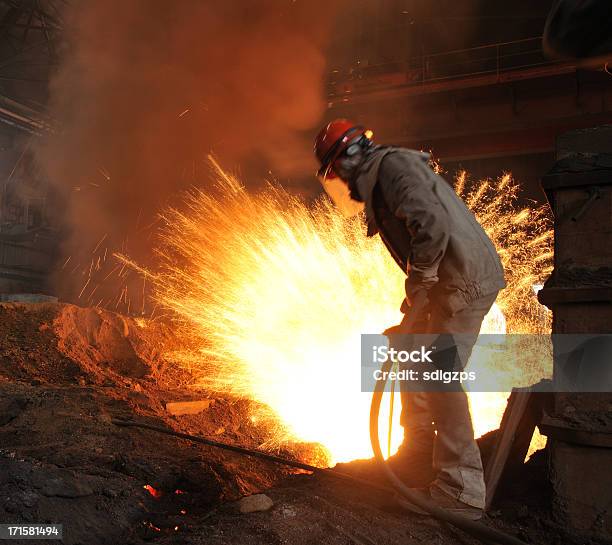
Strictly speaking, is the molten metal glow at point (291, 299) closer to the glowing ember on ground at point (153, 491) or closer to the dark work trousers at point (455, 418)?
the dark work trousers at point (455, 418)

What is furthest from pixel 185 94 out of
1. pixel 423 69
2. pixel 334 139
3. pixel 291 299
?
pixel 334 139

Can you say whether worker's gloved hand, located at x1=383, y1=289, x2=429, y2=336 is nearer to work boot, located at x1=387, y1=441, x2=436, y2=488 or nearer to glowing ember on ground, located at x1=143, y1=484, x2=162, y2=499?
work boot, located at x1=387, y1=441, x2=436, y2=488

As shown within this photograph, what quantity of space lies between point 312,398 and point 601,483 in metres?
3.48

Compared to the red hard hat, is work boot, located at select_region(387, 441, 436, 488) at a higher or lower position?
lower

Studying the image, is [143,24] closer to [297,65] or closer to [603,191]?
[297,65]

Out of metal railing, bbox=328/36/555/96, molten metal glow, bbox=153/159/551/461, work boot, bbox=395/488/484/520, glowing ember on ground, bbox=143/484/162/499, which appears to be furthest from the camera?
metal railing, bbox=328/36/555/96

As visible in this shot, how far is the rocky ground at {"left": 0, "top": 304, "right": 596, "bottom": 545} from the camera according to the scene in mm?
2250

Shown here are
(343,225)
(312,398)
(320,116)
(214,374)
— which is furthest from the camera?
(320,116)

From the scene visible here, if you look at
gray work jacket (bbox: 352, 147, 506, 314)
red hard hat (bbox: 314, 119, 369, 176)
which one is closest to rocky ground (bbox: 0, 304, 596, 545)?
gray work jacket (bbox: 352, 147, 506, 314)

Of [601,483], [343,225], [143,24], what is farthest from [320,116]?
[601,483]

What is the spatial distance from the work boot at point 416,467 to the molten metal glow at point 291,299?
5.46ft

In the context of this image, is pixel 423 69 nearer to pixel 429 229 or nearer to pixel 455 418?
pixel 429 229

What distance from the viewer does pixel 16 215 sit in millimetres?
11445

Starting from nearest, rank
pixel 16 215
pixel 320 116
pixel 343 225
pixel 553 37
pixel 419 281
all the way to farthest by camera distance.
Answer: pixel 553 37
pixel 419 281
pixel 343 225
pixel 320 116
pixel 16 215
